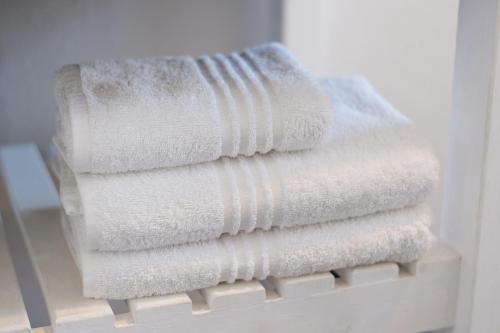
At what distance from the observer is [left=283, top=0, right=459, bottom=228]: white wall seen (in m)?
1.00

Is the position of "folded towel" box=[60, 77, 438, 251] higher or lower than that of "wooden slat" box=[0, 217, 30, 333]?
higher

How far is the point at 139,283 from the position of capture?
0.67 m

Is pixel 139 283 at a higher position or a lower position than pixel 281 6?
lower

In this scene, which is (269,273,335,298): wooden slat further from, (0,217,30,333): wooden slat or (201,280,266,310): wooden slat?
(0,217,30,333): wooden slat

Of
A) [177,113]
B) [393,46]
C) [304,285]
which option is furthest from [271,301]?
[393,46]

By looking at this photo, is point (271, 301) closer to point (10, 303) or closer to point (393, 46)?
point (10, 303)

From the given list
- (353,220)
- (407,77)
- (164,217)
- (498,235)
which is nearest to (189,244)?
(164,217)

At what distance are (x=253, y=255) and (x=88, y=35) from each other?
1.52ft

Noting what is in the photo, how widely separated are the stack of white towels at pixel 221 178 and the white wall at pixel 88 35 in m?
0.29

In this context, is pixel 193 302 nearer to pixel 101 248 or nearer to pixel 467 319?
pixel 101 248

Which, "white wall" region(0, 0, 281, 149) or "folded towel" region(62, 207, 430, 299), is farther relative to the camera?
"white wall" region(0, 0, 281, 149)

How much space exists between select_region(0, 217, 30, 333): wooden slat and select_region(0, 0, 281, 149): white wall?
32cm

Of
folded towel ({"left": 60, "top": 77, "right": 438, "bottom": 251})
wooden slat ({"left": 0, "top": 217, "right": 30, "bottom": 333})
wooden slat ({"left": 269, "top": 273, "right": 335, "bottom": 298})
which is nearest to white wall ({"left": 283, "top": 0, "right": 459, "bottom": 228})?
folded towel ({"left": 60, "top": 77, "right": 438, "bottom": 251})

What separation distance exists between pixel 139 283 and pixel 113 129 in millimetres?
133
